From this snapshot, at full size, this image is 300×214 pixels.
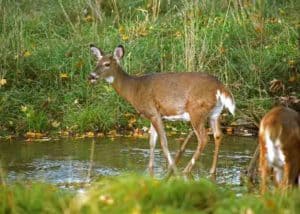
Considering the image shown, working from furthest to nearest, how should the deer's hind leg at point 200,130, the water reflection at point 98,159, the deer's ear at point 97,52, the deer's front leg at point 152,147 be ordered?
the deer's ear at point 97,52, the deer's hind leg at point 200,130, the deer's front leg at point 152,147, the water reflection at point 98,159

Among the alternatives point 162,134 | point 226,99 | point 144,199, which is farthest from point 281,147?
point 162,134

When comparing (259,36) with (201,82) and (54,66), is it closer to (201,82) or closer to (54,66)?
(54,66)

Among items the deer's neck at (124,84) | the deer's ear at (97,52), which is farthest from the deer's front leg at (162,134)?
the deer's ear at (97,52)

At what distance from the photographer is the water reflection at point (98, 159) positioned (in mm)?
9703

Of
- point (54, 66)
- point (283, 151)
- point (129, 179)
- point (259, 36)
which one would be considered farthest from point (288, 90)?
point (129, 179)

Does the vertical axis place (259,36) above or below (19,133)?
above

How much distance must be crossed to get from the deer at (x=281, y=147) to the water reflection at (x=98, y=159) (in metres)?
1.74

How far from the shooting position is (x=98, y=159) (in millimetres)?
10656

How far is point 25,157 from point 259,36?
542cm

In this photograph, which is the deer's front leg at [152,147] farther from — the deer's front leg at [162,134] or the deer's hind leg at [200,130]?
the deer's hind leg at [200,130]

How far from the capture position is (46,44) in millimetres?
14836

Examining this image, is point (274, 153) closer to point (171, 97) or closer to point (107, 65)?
point (171, 97)

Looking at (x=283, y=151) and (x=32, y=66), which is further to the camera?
(x=32, y=66)

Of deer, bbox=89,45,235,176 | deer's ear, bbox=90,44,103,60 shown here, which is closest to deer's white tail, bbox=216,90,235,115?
deer, bbox=89,45,235,176
